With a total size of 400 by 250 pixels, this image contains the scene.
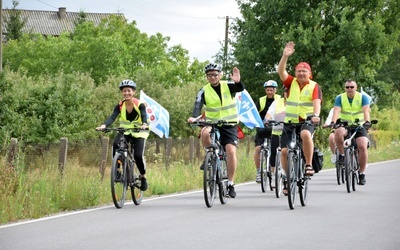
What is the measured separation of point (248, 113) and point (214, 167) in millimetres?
5965

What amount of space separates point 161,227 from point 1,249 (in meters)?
2.47

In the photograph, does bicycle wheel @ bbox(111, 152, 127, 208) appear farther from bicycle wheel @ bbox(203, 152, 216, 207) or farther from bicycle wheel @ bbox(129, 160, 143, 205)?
bicycle wheel @ bbox(203, 152, 216, 207)

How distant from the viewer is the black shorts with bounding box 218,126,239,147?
14422 millimetres

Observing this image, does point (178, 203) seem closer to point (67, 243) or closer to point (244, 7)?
point (67, 243)

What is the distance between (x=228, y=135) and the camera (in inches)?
569

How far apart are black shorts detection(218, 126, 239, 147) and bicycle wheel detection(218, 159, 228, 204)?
0.31 metres

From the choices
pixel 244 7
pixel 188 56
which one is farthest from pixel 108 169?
pixel 188 56

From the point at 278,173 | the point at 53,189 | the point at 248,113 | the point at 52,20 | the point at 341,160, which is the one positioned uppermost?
the point at 52,20

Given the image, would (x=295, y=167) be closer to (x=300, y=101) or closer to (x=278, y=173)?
(x=278, y=173)

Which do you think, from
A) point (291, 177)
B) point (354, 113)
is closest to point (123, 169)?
point (291, 177)

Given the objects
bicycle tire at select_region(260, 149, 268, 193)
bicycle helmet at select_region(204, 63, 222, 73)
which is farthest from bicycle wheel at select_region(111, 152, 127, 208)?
bicycle tire at select_region(260, 149, 268, 193)

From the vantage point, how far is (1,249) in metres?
9.27

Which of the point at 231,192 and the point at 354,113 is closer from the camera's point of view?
the point at 231,192

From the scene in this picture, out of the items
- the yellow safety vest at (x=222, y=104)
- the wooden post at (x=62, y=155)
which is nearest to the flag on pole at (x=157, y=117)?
the wooden post at (x=62, y=155)
